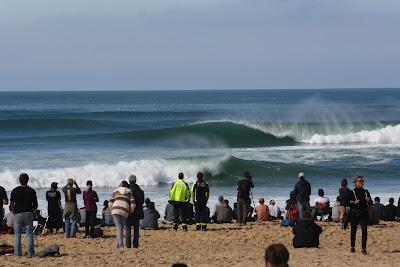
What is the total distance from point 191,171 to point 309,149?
12195mm

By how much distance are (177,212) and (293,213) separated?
269cm

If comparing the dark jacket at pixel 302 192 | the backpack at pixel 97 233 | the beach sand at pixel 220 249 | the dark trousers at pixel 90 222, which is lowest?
the beach sand at pixel 220 249

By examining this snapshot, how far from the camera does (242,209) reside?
19.2m

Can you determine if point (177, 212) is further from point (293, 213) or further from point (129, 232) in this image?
point (129, 232)

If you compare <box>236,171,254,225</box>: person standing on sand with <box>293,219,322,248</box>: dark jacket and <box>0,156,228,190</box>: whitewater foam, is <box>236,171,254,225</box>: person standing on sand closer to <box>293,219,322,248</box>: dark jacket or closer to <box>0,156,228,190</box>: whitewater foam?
<box>293,219,322,248</box>: dark jacket

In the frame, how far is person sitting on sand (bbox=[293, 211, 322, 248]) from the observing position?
1467 centimetres

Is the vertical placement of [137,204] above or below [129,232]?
above

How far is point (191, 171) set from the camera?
3500cm

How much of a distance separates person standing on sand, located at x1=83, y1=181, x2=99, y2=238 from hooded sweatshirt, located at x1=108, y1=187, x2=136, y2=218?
2.55 meters

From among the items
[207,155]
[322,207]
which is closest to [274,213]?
[322,207]

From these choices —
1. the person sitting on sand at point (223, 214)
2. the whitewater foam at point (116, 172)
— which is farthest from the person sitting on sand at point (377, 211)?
the whitewater foam at point (116, 172)

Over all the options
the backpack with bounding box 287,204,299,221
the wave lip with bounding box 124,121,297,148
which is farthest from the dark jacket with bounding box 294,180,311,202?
the wave lip with bounding box 124,121,297,148

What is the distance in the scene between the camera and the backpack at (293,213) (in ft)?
61.5

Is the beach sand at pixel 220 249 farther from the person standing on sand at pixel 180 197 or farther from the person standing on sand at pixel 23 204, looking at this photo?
the person standing on sand at pixel 23 204
